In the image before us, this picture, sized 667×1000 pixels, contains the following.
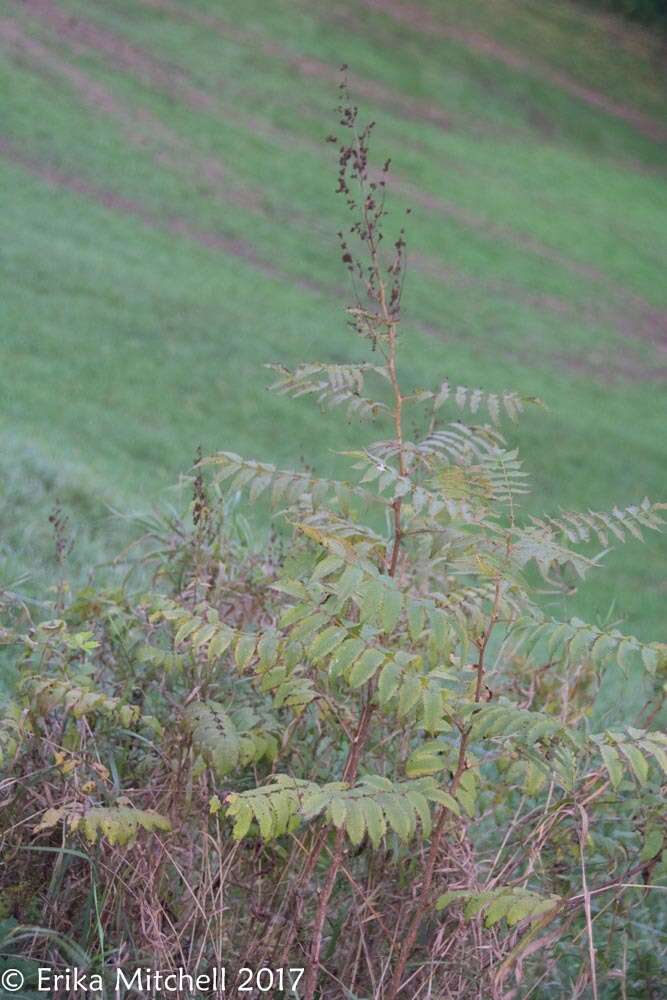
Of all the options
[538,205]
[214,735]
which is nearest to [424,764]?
[214,735]

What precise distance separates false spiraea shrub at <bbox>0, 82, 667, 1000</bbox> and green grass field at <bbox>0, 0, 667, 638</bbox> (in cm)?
36

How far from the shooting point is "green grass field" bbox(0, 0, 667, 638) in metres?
9.43

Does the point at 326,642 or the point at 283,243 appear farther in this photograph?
the point at 283,243

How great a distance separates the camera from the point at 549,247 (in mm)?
20312

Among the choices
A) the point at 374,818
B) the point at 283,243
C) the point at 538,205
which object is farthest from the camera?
the point at 538,205

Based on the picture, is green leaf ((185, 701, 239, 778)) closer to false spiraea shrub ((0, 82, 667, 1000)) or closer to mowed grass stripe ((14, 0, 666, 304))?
false spiraea shrub ((0, 82, 667, 1000))

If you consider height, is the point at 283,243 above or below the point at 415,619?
below

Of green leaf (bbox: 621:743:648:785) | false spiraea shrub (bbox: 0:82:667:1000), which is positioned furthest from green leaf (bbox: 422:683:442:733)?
green leaf (bbox: 621:743:648:785)

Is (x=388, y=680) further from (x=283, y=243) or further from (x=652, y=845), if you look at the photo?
(x=283, y=243)

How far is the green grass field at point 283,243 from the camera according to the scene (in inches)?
371

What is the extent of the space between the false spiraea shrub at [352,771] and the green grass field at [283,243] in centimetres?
36

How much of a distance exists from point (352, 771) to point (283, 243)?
1342 cm

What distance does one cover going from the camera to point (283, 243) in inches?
630

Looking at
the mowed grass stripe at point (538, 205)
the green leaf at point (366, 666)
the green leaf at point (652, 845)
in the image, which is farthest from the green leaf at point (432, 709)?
the mowed grass stripe at point (538, 205)
